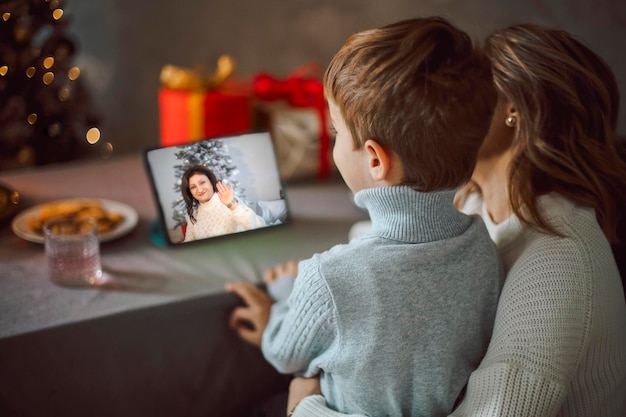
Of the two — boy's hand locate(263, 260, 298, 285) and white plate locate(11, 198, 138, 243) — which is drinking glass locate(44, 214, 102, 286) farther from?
boy's hand locate(263, 260, 298, 285)

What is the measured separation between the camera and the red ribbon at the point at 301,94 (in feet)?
5.48

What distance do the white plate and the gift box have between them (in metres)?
0.39

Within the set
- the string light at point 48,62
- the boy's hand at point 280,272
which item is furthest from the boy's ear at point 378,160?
the string light at point 48,62

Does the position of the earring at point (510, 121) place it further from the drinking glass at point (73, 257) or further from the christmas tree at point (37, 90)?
the christmas tree at point (37, 90)

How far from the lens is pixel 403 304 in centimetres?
89

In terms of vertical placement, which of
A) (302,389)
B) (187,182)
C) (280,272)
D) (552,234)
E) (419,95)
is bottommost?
(302,389)

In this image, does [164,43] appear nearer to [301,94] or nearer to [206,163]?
[301,94]

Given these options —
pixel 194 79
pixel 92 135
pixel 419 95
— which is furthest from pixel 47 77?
pixel 419 95

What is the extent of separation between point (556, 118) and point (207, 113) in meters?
0.88

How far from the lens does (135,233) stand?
1.37 metres

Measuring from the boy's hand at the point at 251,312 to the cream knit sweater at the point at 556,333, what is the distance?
→ 0.20 meters

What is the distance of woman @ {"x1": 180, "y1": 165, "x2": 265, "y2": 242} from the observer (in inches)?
41.7

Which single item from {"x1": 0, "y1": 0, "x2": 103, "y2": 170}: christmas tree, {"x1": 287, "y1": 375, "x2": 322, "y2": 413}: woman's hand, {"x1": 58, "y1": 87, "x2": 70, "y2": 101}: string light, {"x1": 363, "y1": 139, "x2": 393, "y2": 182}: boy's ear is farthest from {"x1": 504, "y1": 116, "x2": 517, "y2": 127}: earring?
{"x1": 58, "y1": 87, "x2": 70, "y2": 101}: string light

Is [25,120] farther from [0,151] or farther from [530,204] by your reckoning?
[530,204]
